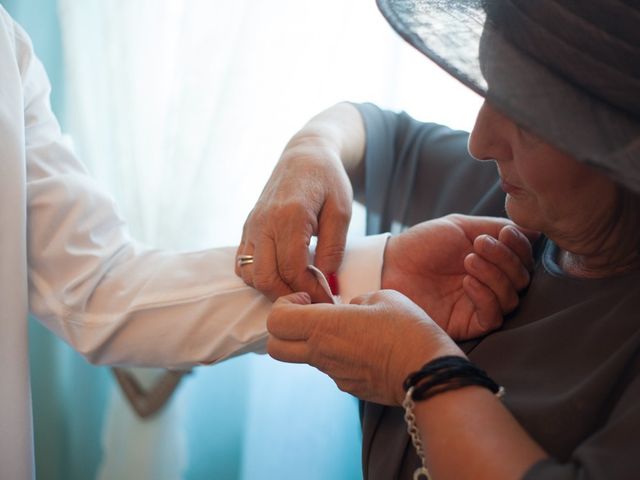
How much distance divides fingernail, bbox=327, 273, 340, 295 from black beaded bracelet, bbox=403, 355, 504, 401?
326 mm

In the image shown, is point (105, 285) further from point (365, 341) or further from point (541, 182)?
point (541, 182)

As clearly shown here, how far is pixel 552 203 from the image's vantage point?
0.82 metres

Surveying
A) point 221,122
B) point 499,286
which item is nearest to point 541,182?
point 499,286

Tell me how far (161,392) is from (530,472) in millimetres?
972

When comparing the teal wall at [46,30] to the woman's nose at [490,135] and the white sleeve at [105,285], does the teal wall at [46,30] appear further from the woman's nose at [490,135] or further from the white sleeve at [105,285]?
the woman's nose at [490,135]

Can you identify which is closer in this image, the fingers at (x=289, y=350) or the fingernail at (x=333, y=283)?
the fingers at (x=289, y=350)

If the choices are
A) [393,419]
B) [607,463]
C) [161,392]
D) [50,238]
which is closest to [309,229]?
[393,419]

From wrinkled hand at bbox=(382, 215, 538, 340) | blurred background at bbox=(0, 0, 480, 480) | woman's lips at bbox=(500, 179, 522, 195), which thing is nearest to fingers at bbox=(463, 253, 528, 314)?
wrinkled hand at bbox=(382, 215, 538, 340)

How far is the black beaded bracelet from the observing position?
738 millimetres

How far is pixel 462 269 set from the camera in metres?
1.06

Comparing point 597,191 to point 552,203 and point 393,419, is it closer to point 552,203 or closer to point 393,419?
point 552,203

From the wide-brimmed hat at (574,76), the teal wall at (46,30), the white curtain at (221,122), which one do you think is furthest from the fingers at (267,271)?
the teal wall at (46,30)

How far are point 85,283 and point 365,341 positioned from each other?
18.2 inches

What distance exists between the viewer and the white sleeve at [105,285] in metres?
1.08
